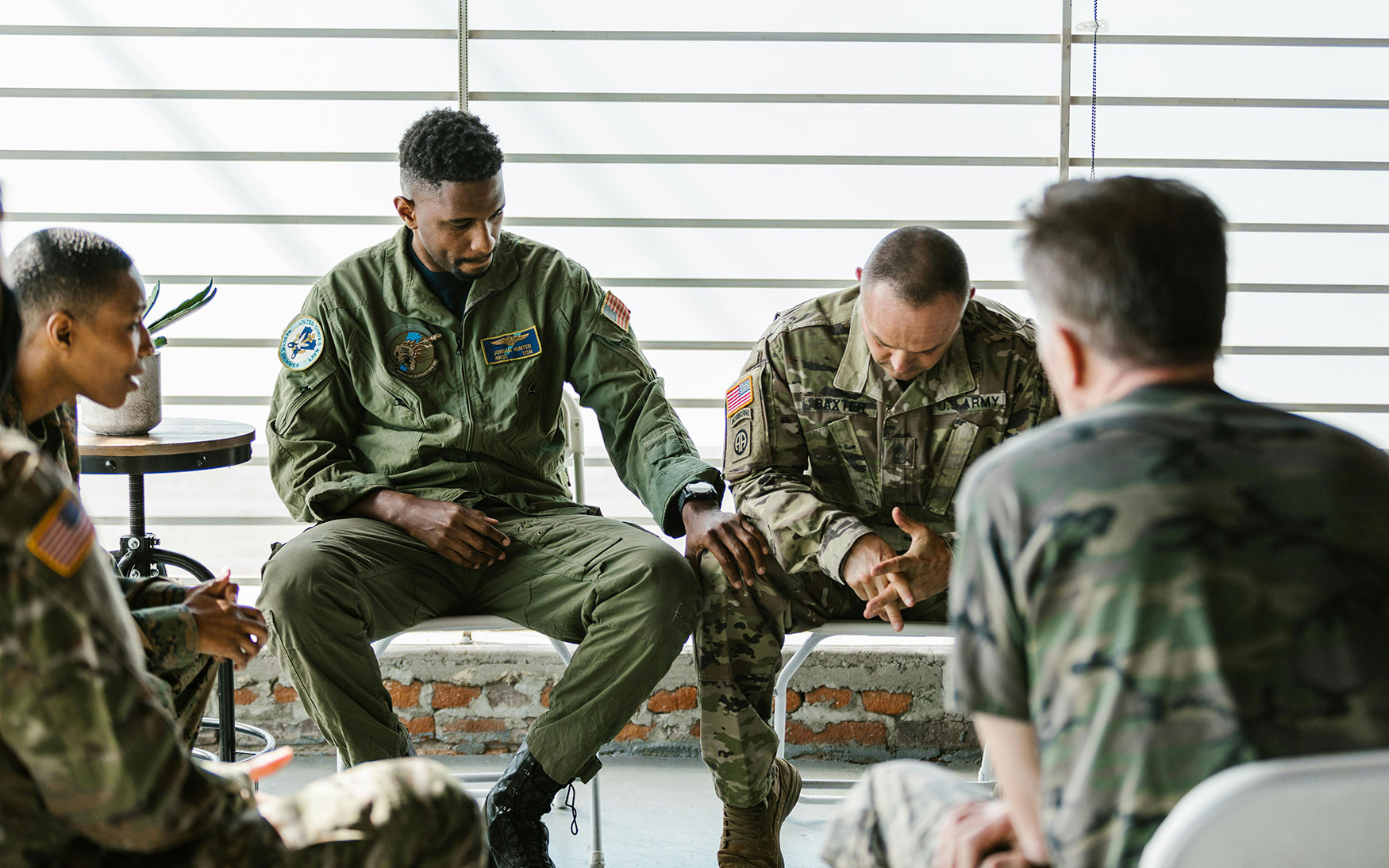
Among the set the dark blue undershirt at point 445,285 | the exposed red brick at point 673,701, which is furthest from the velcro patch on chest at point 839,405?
the exposed red brick at point 673,701

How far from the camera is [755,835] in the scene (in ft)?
7.91

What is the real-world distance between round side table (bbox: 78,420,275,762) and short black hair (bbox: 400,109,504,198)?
28.5 inches

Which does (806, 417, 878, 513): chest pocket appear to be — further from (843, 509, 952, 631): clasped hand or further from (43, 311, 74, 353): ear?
(43, 311, 74, 353): ear

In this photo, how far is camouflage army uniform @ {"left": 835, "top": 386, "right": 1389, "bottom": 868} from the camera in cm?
98

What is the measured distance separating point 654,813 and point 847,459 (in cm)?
98

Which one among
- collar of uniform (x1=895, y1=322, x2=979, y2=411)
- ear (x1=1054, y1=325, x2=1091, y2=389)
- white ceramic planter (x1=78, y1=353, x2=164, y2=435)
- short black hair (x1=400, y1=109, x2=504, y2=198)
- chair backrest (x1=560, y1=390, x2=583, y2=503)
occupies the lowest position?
chair backrest (x1=560, y1=390, x2=583, y2=503)

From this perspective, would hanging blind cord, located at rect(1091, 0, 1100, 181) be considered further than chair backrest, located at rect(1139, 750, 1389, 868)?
Yes

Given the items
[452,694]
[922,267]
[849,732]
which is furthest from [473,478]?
[849,732]

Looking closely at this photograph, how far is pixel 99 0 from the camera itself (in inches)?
128

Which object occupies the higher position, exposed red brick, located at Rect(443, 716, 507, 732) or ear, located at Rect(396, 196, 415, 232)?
ear, located at Rect(396, 196, 415, 232)

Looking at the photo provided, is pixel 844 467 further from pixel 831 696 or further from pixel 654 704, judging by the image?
pixel 654 704

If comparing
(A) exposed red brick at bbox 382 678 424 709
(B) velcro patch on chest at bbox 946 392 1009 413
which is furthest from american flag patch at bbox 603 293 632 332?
(A) exposed red brick at bbox 382 678 424 709

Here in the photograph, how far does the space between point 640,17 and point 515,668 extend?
6.01ft

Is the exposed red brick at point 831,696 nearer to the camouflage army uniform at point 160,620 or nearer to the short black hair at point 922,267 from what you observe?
the short black hair at point 922,267
